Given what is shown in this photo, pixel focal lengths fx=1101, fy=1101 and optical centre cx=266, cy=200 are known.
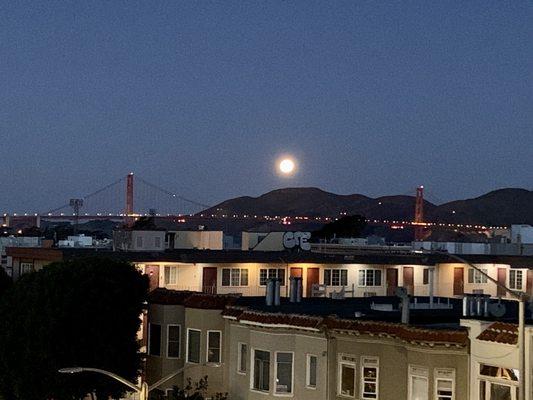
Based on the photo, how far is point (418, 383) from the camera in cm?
3350

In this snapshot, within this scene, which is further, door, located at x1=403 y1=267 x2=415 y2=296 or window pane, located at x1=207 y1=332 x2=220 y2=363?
door, located at x1=403 y1=267 x2=415 y2=296

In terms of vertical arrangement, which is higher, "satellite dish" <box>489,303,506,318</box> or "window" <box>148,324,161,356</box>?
"satellite dish" <box>489,303,506,318</box>

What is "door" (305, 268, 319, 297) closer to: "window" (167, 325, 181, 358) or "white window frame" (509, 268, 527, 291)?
"white window frame" (509, 268, 527, 291)

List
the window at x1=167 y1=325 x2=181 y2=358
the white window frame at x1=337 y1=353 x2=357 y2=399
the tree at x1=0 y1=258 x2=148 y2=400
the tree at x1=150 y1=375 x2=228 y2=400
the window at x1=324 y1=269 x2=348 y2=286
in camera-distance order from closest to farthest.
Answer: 1. the white window frame at x1=337 y1=353 x2=357 y2=399
2. the tree at x1=150 y1=375 x2=228 y2=400
3. the window at x1=167 y1=325 x2=181 y2=358
4. the tree at x1=0 y1=258 x2=148 y2=400
5. the window at x1=324 y1=269 x2=348 y2=286

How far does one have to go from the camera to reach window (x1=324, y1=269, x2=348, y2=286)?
73938mm

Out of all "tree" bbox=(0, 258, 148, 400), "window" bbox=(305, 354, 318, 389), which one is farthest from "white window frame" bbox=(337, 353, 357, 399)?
"tree" bbox=(0, 258, 148, 400)

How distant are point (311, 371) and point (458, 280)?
3985 cm

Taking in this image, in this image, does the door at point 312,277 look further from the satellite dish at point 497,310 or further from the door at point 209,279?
the satellite dish at point 497,310

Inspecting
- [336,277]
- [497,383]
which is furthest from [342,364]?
[336,277]

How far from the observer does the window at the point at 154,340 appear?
4934 centimetres

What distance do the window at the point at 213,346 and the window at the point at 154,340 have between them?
4.19 meters

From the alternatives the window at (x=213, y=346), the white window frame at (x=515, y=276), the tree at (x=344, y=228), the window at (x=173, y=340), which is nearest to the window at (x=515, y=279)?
the white window frame at (x=515, y=276)

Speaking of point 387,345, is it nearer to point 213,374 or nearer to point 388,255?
point 213,374

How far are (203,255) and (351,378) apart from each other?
111 feet
